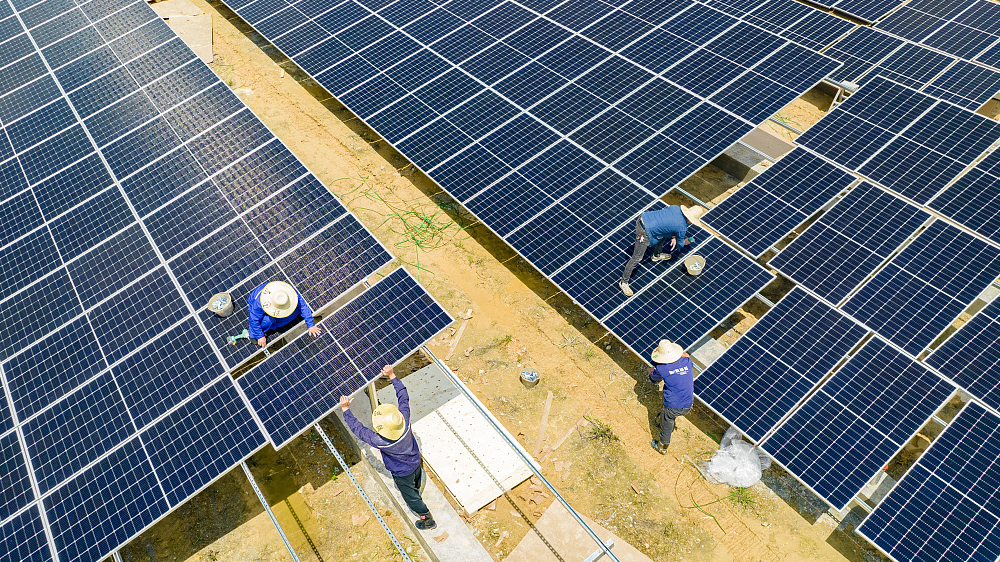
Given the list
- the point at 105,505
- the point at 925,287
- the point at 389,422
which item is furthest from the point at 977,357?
the point at 105,505

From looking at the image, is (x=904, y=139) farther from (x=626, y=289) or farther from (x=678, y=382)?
(x=678, y=382)

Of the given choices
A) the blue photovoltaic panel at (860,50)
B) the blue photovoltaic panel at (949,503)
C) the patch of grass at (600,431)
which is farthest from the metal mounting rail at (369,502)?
the blue photovoltaic panel at (860,50)

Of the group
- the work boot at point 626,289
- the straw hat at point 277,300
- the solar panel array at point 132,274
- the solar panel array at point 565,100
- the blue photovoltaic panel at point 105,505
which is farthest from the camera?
the solar panel array at point 565,100

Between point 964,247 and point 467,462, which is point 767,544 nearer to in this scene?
point 467,462

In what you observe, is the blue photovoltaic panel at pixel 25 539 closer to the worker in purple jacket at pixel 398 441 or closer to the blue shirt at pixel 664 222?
the worker in purple jacket at pixel 398 441

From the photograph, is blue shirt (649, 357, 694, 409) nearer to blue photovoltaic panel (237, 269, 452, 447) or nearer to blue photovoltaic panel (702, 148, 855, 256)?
blue photovoltaic panel (702, 148, 855, 256)
